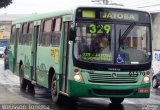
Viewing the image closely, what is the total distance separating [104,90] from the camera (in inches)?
517

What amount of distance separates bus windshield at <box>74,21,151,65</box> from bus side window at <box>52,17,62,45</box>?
1.68 metres

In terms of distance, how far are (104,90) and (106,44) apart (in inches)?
47.0

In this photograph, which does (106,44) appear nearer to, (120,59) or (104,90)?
(120,59)

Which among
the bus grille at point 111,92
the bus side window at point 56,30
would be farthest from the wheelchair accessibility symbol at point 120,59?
the bus side window at point 56,30

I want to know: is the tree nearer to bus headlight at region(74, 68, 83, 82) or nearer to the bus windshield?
the bus windshield

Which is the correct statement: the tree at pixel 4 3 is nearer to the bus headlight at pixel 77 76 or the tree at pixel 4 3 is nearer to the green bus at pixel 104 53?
the green bus at pixel 104 53

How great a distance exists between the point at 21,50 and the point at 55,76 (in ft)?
19.3

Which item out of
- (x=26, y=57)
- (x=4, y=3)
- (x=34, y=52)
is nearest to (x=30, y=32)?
(x=26, y=57)

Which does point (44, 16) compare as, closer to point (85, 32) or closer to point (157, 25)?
point (85, 32)

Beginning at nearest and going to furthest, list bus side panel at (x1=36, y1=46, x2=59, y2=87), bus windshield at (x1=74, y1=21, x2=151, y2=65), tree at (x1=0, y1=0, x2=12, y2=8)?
bus windshield at (x1=74, y1=21, x2=151, y2=65) → bus side panel at (x1=36, y1=46, x2=59, y2=87) → tree at (x1=0, y1=0, x2=12, y2=8)

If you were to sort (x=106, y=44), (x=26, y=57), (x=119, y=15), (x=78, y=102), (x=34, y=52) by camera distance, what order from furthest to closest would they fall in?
1. (x=26, y=57)
2. (x=34, y=52)
3. (x=78, y=102)
4. (x=119, y=15)
5. (x=106, y=44)

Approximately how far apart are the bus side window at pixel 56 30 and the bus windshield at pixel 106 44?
1684mm

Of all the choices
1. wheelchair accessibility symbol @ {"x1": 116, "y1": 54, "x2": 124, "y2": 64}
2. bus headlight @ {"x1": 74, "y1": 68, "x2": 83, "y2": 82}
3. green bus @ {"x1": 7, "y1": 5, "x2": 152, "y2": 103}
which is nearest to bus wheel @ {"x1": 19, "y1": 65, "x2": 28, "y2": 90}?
green bus @ {"x1": 7, "y1": 5, "x2": 152, "y2": 103}

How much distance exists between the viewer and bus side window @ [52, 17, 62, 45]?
14781mm
